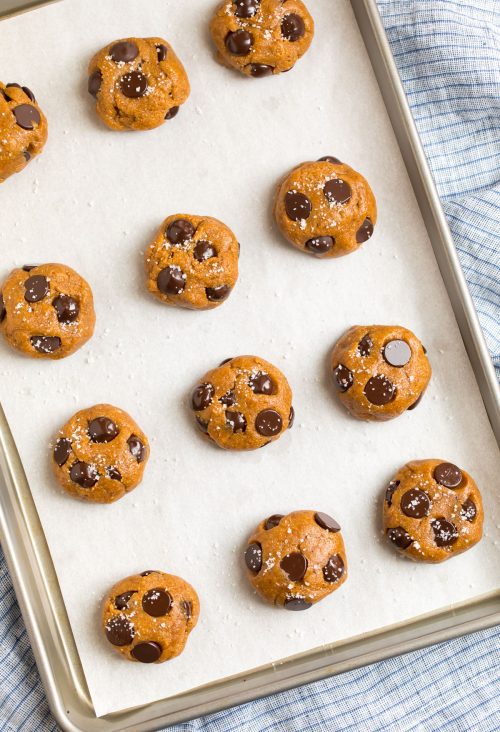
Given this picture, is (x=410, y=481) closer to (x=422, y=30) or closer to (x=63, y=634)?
(x=63, y=634)

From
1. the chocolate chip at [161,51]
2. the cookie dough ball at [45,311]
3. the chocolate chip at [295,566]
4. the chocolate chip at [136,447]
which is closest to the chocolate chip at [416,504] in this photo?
the chocolate chip at [295,566]

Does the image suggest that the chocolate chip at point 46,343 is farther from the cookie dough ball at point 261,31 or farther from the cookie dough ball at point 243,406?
the cookie dough ball at point 261,31

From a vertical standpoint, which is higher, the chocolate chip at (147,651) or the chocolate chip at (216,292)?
the chocolate chip at (216,292)

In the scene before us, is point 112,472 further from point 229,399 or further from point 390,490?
point 390,490

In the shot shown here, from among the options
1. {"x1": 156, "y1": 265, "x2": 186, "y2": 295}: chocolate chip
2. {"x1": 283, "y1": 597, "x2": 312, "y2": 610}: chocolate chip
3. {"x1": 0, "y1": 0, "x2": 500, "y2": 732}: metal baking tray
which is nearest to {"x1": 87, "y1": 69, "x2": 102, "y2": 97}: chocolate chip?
{"x1": 0, "y1": 0, "x2": 500, "y2": 732}: metal baking tray

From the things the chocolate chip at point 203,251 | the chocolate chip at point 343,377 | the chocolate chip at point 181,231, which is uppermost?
the chocolate chip at point 181,231

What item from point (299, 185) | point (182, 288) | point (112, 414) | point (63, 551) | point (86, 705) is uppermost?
point (299, 185)

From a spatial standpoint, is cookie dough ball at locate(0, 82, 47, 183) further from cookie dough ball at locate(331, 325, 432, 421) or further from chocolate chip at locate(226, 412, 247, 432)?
cookie dough ball at locate(331, 325, 432, 421)

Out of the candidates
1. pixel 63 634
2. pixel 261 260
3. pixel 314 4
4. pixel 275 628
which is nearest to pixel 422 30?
pixel 314 4
